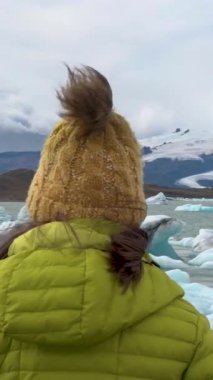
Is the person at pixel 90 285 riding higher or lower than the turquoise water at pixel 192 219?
higher

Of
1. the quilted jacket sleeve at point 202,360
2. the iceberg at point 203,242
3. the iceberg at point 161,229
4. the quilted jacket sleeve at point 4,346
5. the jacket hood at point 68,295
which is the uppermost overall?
the jacket hood at point 68,295

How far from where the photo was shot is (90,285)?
1121 millimetres

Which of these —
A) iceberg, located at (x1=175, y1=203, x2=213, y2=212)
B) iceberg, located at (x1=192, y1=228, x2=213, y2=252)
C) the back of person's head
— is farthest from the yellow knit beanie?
iceberg, located at (x1=175, y1=203, x2=213, y2=212)

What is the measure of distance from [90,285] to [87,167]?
10.2 inches

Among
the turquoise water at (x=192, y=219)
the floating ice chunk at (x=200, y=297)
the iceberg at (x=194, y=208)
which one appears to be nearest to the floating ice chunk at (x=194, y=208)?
the iceberg at (x=194, y=208)

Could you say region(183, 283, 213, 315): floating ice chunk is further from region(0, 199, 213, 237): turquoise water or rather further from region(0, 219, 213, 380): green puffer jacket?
region(0, 199, 213, 237): turquoise water

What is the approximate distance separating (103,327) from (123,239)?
0.16 meters

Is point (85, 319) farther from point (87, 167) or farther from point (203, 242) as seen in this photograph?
point (203, 242)

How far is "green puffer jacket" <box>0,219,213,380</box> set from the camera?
112 centimetres

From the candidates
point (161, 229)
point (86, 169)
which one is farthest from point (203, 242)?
point (86, 169)

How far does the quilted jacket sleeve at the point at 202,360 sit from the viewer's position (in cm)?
118

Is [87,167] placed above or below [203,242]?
above

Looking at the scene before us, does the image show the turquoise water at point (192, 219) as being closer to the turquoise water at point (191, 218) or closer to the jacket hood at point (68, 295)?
the turquoise water at point (191, 218)

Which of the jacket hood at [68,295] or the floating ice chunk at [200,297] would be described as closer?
the jacket hood at [68,295]
